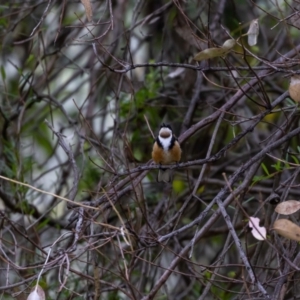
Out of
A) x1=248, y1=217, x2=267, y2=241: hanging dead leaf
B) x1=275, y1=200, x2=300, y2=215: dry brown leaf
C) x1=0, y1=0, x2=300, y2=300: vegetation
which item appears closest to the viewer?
x1=248, y1=217, x2=267, y2=241: hanging dead leaf

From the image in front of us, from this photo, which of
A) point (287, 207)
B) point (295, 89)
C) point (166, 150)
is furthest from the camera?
point (166, 150)

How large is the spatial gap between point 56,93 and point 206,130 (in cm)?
100

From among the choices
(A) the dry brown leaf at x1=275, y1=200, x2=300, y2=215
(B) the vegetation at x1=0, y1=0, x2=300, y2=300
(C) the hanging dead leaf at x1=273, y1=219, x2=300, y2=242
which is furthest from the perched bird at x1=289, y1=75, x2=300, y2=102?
(B) the vegetation at x1=0, y1=0, x2=300, y2=300

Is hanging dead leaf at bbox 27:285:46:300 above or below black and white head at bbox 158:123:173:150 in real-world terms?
above

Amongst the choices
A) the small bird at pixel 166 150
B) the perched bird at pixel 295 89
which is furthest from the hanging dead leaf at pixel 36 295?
the small bird at pixel 166 150

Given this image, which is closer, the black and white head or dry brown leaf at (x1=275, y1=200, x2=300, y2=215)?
dry brown leaf at (x1=275, y1=200, x2=300, y2=215)

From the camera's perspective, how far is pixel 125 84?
12.6 feet

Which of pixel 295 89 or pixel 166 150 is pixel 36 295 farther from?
pixel 166 150

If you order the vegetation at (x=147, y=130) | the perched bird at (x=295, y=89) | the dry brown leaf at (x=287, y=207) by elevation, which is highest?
the perched bird at (x=295, y=89)

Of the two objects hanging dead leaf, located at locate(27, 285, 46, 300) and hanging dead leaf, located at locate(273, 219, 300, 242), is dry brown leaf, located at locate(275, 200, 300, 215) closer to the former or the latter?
hanging dead leaf, located at locate(273, 219, 300, 242)

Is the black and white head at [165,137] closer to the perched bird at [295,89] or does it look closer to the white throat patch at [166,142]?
the white throat patch at [166,142]

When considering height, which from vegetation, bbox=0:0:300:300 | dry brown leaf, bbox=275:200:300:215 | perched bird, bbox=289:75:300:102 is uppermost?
perched bird, bbox=289:75:300:102

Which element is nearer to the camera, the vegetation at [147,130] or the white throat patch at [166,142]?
the white throat patch at [166,142]

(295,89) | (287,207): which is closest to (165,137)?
(295,89)
